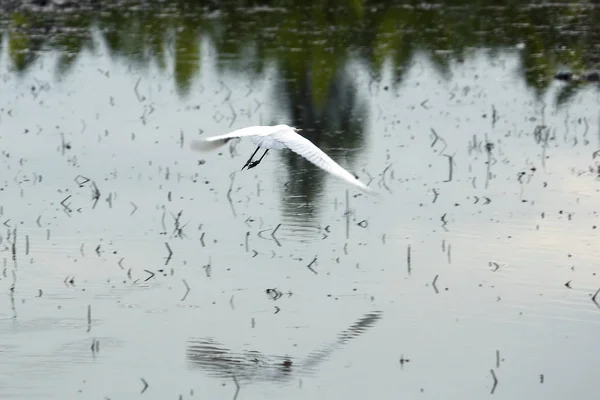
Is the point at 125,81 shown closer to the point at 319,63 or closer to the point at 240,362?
the point at 319,63

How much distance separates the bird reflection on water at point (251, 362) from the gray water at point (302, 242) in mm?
17

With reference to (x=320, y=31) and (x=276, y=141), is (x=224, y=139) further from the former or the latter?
(x=320, y=31)

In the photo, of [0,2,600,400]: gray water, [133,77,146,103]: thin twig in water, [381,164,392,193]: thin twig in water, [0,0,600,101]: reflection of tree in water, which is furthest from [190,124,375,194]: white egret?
[0,0,600,101]: reflection of tree in water

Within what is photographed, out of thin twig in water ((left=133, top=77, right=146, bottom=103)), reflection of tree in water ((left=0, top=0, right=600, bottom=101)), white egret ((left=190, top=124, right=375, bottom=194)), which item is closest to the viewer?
white egret ((left=190, top=124, right=375, bottom=194))

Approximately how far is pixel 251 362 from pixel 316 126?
8.46 m

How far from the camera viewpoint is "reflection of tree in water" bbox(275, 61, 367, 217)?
1270 cm

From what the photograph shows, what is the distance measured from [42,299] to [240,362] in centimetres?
203

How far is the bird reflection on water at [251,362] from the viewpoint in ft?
26.2

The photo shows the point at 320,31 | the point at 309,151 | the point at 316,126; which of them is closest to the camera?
the point at 309,151

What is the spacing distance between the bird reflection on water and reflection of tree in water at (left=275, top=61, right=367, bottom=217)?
339 cm

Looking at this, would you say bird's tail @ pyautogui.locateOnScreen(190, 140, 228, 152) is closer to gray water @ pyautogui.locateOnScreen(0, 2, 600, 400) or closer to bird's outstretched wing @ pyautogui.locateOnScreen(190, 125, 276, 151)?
bird's outstretched wing @ pyautogui.locateOnScreen(190, 125, 276, 151)

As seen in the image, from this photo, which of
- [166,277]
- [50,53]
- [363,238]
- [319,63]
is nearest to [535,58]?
[319,63]

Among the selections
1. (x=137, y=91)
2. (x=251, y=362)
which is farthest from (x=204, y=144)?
(x=137, y=91)

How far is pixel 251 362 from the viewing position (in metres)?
8.18
